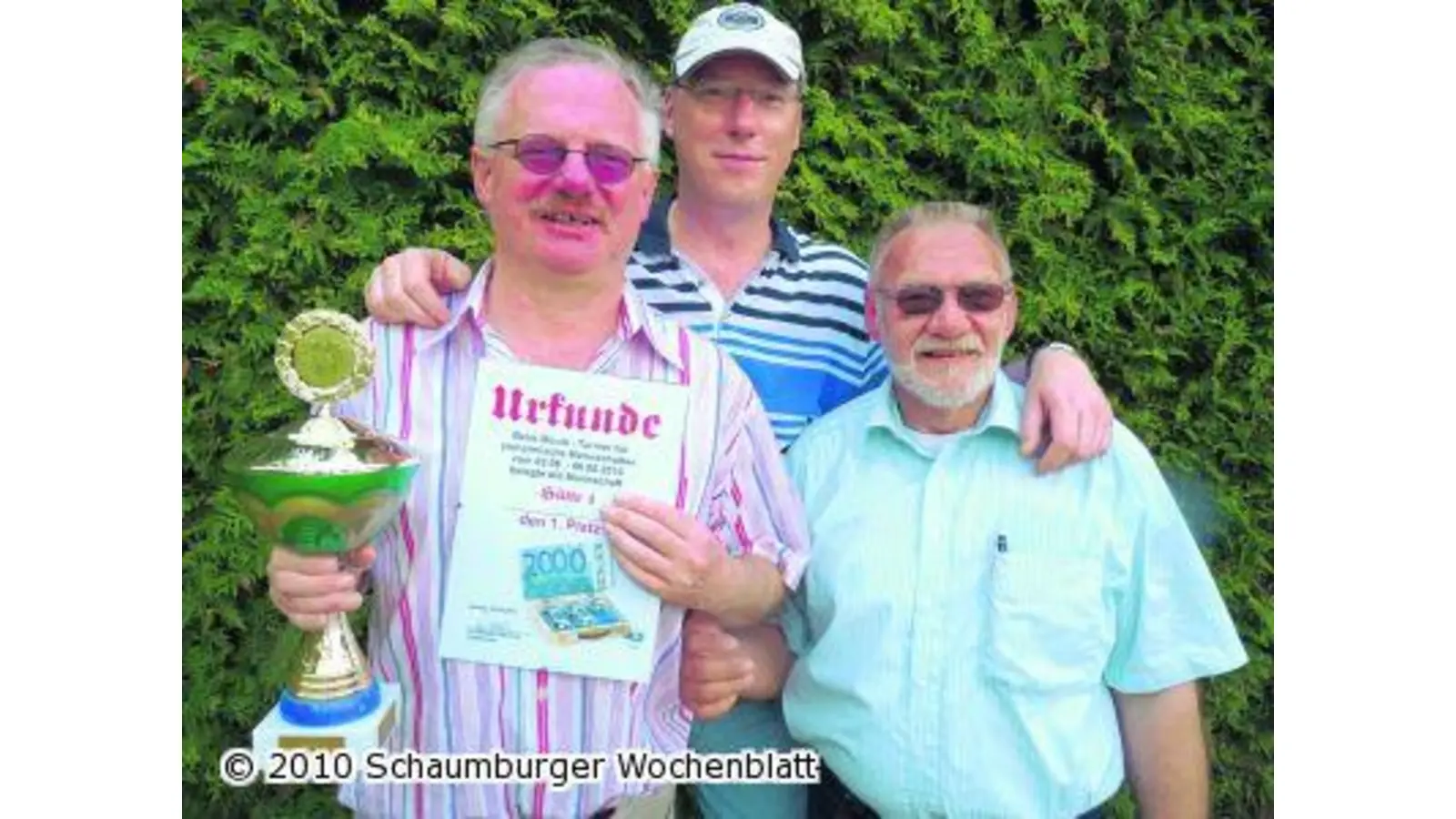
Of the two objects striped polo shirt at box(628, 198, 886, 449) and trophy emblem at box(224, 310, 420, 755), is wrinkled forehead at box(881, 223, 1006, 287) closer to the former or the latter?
A: striped polo shirt at box(628, 198, 886, 449)

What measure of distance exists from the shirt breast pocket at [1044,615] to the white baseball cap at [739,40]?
0.97 metres

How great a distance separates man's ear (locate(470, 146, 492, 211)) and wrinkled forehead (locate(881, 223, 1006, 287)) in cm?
72

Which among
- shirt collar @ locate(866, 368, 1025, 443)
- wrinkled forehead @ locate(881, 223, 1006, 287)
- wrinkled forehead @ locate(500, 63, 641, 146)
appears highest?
wrinkled forehead @ locate(500, 63, 641, 146)

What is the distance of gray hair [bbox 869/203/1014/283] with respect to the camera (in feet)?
7.80

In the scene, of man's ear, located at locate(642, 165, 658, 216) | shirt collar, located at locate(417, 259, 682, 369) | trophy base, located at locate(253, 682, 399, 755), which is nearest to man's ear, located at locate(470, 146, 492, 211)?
shirt collar, located at locate(417, 259, 682, 369)

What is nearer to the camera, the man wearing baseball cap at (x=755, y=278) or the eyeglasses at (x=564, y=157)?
the eyeglasses at (x=564, y=157)

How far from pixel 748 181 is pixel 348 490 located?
910mm

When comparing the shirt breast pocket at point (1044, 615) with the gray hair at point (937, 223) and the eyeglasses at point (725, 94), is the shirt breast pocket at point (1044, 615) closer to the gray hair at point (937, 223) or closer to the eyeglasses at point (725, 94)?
the gray hair at point (937, 223)

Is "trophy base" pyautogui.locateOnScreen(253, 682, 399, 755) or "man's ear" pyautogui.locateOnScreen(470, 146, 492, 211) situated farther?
"man's ear" pyautogui.locateOnScreen(470, 146, 492, 211)

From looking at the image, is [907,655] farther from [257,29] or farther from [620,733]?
[257,29]

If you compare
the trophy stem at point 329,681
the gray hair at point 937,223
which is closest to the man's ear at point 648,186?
the gray hair at point 937,223

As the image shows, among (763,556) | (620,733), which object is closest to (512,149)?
(763,556)

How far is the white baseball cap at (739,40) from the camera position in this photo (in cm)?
233

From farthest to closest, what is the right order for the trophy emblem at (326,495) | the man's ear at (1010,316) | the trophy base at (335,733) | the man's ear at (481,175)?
the man's ear at (1010,316), the man's ear at (481,175), the trophy base at (335,733), the trophy emblem at (326,495)
